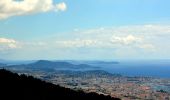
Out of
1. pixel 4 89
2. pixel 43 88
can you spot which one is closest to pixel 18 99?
pixel 4 89

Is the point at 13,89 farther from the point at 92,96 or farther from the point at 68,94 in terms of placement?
the point at 92,96

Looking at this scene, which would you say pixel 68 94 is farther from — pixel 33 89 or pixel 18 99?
pixel 18 99

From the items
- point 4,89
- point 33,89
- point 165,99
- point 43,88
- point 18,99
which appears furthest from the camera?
point 165,99

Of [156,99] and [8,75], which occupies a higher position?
[8,75]

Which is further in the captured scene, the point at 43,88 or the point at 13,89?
the point at 43,88

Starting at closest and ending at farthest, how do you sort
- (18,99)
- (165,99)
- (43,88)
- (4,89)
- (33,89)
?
(18,99)
(4,89)
(33,89)
(43,88)
(165,99)

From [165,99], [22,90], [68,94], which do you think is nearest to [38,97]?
[22,90]
